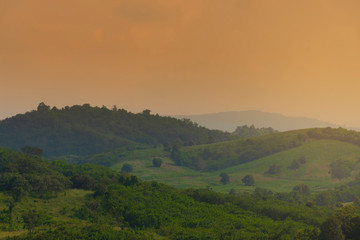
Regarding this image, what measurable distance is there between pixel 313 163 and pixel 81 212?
525ft

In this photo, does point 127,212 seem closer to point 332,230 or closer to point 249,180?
point 332,230

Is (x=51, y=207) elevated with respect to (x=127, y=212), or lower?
elevated

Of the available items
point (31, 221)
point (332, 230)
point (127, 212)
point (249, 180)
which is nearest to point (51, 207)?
point (127, 212)

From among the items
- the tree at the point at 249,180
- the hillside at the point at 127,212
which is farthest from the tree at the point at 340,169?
the hillside at the point at 127,212

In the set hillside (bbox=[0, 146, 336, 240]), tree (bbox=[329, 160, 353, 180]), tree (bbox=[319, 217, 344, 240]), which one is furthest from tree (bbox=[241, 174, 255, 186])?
tree (bbox=[319, 217, 344, 240])

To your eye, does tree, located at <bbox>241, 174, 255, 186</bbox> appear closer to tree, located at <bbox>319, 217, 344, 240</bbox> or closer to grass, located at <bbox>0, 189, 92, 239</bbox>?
grass, located at <bbox>0, 189, 92, 239</bbox>

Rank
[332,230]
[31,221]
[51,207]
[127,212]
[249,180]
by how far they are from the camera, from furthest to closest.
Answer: [249,180], [127,212], [51,207], [332,230], [31,221]

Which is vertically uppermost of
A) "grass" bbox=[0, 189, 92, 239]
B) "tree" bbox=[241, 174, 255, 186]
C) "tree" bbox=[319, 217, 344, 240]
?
"grass" bbox=[0, 189, 92, 239]

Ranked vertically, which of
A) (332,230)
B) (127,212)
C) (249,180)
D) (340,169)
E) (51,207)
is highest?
(51,207)

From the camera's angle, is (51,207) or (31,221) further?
(51,207)

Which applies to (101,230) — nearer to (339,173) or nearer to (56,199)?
(56,199)

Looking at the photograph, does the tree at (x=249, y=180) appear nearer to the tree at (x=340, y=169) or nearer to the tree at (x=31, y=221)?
the tree at (x=340, y=169)

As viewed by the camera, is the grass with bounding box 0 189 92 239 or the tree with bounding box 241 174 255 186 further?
the tree with bounding box 241 174 255 186

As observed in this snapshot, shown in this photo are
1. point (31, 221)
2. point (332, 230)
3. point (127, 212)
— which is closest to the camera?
point (31, 221)
